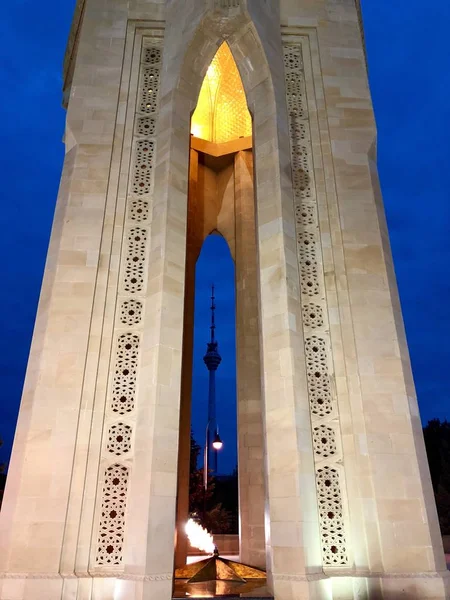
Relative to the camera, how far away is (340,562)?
6.48 meters

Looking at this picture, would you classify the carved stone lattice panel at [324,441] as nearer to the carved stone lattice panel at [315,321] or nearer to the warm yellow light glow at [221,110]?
the carved stone lattice panel at [315,321]

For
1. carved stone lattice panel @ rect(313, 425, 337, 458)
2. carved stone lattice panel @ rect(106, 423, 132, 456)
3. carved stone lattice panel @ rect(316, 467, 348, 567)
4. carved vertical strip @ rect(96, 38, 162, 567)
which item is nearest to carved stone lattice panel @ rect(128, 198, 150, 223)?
carved vertical strip @ rect(96, 38, 162, 567)

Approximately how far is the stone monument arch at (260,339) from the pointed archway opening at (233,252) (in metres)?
0.11

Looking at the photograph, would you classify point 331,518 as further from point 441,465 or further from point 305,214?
point 441,465

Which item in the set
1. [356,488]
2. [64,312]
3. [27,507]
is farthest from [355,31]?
[27,507]

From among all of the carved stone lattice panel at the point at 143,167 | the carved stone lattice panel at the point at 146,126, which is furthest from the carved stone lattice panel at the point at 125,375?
the carved stone lattice panel at the point at 146,126

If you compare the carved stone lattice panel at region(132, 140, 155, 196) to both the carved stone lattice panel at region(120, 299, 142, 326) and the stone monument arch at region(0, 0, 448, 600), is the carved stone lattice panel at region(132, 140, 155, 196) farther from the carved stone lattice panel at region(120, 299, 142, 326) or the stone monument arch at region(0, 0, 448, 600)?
the carved stone lattice panel at region(120, 299, 142, 326)

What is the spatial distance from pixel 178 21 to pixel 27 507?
891 cm

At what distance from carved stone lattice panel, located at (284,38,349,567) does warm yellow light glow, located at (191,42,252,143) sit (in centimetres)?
342

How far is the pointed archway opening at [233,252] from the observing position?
1010 cm

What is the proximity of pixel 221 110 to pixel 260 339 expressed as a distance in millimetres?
8716

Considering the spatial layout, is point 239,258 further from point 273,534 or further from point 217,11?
point 273,534

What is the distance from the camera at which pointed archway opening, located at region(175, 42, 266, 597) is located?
10.1m

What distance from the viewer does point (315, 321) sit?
7.91 m
